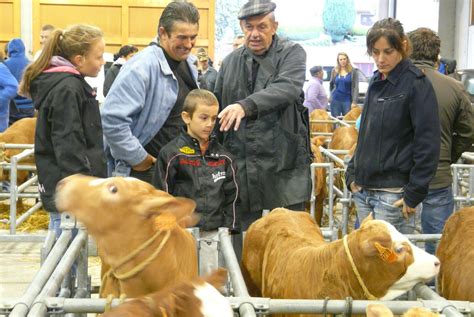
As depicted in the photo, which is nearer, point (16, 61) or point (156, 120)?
point (156, 120)

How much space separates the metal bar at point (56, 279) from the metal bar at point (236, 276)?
61 cm

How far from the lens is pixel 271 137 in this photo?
487 centimetres

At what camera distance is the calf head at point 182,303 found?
2.09 metres

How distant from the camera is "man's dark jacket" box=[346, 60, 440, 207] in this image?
14.0 ft

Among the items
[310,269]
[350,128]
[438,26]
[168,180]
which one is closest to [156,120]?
[168,180]

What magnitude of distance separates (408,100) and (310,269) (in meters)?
1.04

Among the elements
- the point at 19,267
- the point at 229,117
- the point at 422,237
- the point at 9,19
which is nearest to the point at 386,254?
the point at 422,237

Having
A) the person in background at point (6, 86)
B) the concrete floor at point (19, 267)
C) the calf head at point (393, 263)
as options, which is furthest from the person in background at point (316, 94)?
the calf head at point (393, 263)

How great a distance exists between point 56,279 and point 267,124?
208cm

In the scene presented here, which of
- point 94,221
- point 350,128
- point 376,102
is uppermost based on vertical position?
point 376,102

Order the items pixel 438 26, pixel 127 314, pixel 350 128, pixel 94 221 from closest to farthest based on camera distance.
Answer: pixel 127 314 → pixel 94 221 → pixel 350 128 → pixel 438 26

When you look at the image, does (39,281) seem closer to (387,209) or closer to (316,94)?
(387,209)

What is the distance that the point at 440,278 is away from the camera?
4426 mm

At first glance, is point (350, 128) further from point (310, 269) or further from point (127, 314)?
point (127, 314)
